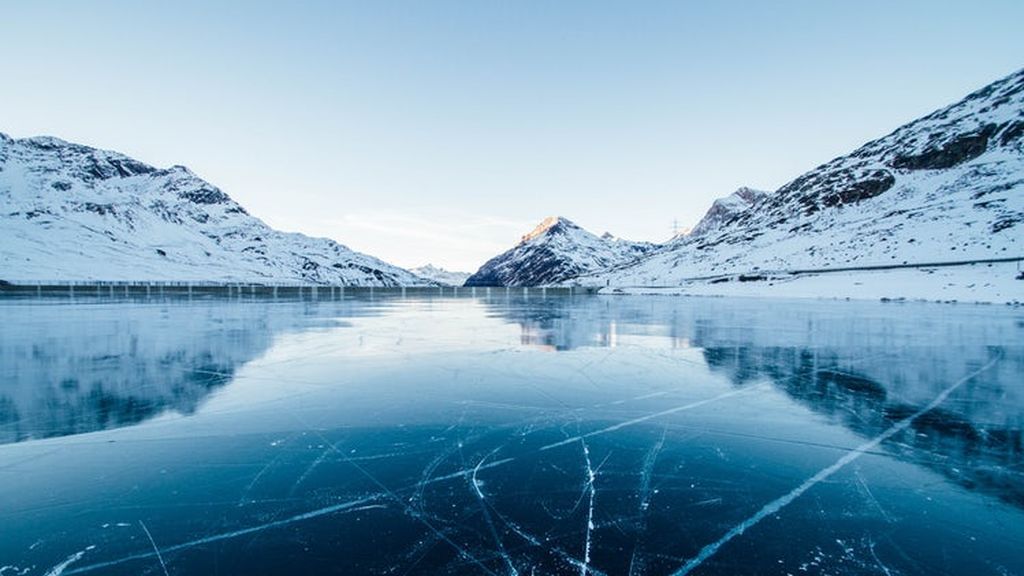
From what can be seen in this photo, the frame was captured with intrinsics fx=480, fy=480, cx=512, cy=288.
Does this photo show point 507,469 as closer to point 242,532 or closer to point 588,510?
point 588,510

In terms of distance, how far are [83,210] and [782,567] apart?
10015 inches

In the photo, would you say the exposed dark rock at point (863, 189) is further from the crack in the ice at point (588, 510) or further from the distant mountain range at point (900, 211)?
the crack in the ice at point (588, 510)

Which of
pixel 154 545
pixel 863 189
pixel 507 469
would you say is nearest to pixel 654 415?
pixel 507 469

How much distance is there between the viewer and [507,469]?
415cm

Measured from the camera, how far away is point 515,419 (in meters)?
5.67

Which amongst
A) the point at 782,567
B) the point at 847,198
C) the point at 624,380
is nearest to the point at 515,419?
the point at 624,380

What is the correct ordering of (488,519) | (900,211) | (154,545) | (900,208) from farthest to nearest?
(900,208) < (900,211) < (488,519) < (154,545)

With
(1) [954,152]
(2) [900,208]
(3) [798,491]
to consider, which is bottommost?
(3) [798,491]

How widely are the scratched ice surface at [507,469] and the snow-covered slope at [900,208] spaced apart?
215ft

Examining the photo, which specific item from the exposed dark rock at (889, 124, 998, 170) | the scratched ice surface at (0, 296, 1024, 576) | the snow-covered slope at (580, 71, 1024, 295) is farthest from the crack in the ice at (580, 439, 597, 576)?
the exposed dark rock at (889, 124, 998, 170)

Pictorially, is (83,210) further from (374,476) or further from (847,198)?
(847,198)

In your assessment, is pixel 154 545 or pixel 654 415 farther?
pixel 654 415

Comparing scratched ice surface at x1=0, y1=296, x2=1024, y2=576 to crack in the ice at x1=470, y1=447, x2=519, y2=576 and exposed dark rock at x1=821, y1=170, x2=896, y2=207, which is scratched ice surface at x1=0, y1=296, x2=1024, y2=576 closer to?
crack in the ice at x1=470, y1=447, x2=519, y2=576

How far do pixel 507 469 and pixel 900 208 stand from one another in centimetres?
12289
